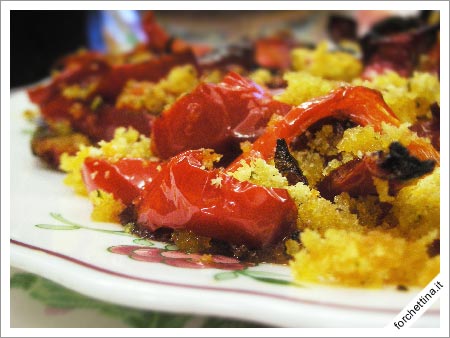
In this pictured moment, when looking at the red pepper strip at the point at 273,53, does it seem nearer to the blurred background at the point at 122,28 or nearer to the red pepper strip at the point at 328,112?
the blurred background at the point at 122,28

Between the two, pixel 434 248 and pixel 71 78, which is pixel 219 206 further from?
pixel 71 78

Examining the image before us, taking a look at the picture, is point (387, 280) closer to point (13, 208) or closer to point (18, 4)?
point (13, 208)

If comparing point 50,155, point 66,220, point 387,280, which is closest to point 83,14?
point 50,155

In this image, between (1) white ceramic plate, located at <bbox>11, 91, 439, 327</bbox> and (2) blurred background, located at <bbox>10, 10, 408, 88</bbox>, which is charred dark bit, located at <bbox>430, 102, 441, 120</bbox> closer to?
(1) white ceramic plate, located at <bbox>11, 91, 439, 327</bbox>

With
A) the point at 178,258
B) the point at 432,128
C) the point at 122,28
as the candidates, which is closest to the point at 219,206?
the point at 178,258

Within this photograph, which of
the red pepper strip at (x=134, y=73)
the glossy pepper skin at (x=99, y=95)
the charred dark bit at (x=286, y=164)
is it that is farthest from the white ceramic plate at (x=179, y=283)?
the red pepper strip at (x=134, y=73)
